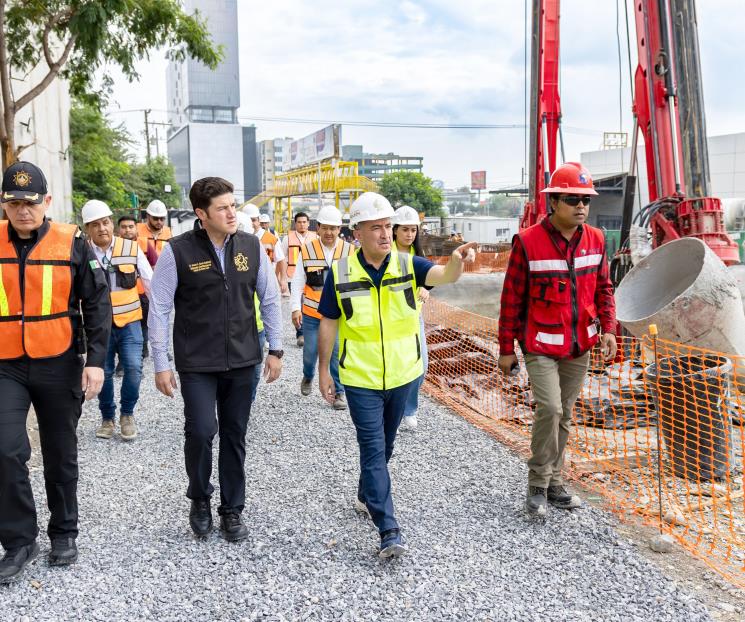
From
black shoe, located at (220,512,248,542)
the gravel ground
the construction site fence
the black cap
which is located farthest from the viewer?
the construction site fence

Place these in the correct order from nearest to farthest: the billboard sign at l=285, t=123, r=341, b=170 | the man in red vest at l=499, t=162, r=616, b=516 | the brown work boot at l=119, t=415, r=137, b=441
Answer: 1. the man in red vest at l=499, t=162, r=616, b=516
2. the brown work boot at l=119, t=415, r=137, b=441
3. the billboard sign at l=285, t=123, r=341, b=170

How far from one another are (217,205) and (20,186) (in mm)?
970

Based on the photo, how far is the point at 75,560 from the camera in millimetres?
3775

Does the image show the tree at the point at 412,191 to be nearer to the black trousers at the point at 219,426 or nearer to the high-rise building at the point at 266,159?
the black trousers at the point at 219,426

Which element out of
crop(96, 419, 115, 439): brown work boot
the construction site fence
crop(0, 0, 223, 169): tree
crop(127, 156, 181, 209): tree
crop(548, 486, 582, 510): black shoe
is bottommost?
crop(548, 486, 582, 510): black shoe

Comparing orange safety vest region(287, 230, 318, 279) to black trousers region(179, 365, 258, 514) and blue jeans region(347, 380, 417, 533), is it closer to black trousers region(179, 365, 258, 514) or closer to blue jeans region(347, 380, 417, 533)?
black trousers region(179, 365, 258, 514)

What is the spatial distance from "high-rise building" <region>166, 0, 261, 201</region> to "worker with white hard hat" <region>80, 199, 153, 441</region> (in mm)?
125550

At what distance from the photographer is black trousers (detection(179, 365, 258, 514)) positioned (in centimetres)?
390

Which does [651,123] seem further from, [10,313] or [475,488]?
[10,313]

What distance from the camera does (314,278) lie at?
7230mm

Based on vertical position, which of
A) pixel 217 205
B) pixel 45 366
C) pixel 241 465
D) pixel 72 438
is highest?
pixel 217 205

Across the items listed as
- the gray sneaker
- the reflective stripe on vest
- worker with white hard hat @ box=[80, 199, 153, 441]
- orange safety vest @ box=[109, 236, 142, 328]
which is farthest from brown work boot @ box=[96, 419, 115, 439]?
the reflective stripe on vest

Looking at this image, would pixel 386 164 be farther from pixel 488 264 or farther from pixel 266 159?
pixel 488 264

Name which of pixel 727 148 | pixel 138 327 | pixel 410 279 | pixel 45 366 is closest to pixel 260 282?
pixel 410 279
